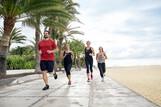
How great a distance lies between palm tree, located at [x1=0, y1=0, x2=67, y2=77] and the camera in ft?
67.0

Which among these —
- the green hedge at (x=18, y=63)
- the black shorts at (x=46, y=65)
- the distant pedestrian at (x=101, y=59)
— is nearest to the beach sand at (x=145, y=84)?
the distant pedestrian at (x=101, y=59)

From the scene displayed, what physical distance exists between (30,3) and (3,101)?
10.8 meters

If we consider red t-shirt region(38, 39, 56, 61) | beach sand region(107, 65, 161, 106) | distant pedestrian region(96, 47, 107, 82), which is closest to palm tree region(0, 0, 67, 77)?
distant pedestrian region(96, 47, 107, 82)

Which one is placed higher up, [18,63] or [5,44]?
[5,44]

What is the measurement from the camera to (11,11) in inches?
809

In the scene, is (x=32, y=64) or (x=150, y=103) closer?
(x=150, y=103)

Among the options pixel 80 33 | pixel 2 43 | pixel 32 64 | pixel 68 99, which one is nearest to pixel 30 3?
pixel 2 43

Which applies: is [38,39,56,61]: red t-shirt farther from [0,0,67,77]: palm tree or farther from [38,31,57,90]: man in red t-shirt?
[0,0,67,77]: palm tree

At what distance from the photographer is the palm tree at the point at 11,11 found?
67.0ft

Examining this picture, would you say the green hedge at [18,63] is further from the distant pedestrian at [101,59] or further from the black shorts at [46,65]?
the black shorts at [46,65]

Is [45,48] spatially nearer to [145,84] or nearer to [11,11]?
[145,84]

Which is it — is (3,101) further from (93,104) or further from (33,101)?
(93,104)

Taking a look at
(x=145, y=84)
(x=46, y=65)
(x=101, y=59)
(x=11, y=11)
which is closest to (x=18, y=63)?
(x=11, y=11)

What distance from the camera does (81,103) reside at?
392 inches
